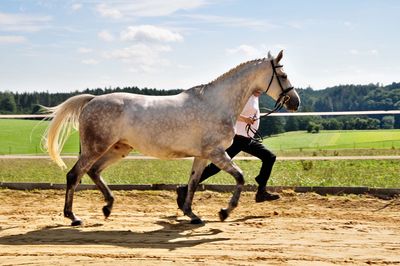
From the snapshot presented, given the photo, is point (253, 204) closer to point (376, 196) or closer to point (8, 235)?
point (376, 196)

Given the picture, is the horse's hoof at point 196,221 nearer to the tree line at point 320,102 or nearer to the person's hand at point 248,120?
the person's hand at point 248,120

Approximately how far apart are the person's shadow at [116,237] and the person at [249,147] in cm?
139

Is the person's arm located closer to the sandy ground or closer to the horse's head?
the horse's head

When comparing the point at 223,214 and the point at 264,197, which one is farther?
the point at 264,197

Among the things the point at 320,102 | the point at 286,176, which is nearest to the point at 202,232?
the point at 286,176

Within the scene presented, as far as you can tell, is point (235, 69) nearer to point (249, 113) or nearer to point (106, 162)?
point (249, 113)

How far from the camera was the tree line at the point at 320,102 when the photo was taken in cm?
2025

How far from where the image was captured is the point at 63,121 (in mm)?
8047

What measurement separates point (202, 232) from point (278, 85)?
7.12 ft

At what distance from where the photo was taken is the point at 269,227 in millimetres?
7223

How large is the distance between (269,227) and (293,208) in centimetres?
162

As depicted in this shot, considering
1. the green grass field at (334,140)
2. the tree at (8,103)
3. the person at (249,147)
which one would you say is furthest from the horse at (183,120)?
the tree at (8,103)

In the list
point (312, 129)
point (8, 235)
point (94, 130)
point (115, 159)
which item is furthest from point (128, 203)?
→ point (312, 129)

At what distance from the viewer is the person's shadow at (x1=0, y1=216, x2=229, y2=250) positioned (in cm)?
637
